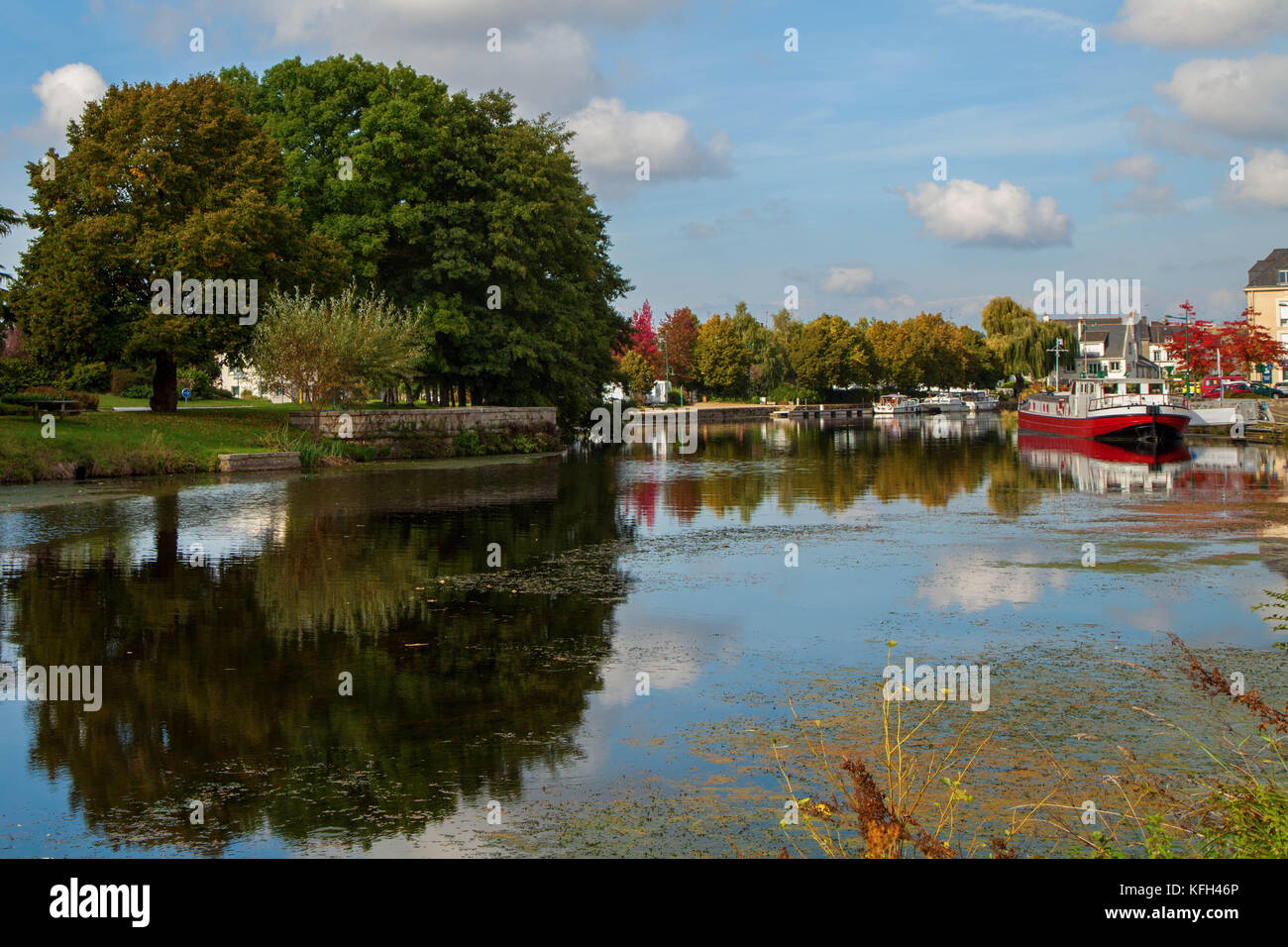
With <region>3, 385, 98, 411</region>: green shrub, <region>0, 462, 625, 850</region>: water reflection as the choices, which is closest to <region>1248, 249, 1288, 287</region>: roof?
<region>3, 385, 98, 411</region>: green shrub

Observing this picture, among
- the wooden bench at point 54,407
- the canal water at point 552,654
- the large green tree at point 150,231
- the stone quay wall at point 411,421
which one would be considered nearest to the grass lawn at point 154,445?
the wooden bench at point 54,407

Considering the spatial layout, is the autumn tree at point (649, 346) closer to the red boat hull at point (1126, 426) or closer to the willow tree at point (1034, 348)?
the willow tree at point (1034, 348)

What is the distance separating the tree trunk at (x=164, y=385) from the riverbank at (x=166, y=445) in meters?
0.77

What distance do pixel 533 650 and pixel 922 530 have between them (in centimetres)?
1078

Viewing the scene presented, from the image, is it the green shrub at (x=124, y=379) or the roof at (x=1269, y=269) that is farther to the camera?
A: the roof at (x=1269, y=269)

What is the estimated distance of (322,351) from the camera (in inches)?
1431

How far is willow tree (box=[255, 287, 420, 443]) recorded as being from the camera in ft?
119

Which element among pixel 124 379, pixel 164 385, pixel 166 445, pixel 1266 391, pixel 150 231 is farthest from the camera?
pixel 1266 391

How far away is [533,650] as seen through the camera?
11.0 metres

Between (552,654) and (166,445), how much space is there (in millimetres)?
24335

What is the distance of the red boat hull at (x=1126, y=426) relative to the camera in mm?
50500

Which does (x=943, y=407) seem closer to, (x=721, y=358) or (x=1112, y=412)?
(x=721, y=358)

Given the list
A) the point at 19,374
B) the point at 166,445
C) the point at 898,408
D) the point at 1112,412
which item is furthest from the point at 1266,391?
the point at 19,374
